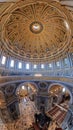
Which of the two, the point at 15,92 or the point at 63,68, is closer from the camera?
the point at 15,92

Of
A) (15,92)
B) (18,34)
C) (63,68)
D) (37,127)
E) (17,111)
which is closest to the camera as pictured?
(37,127)

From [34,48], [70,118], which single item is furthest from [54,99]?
[34,48]

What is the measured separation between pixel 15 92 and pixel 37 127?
512 cm

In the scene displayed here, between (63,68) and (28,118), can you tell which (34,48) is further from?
(28,118)

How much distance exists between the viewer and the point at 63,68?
2380 cm

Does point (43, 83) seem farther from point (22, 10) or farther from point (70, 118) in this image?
point (22, 10)

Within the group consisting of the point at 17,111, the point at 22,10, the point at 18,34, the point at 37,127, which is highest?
the point at 22,10

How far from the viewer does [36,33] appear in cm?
2625

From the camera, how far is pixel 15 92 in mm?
21266

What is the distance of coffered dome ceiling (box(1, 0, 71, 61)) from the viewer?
2238 cm

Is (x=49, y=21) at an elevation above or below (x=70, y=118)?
above

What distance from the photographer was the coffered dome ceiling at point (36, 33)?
22.4 meters

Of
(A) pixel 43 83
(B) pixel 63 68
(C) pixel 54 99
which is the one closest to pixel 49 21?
(B) pixel 63 68

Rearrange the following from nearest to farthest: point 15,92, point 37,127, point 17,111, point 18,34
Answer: point 37,127 < point 17,111 < point 15,92 < point 18,34
